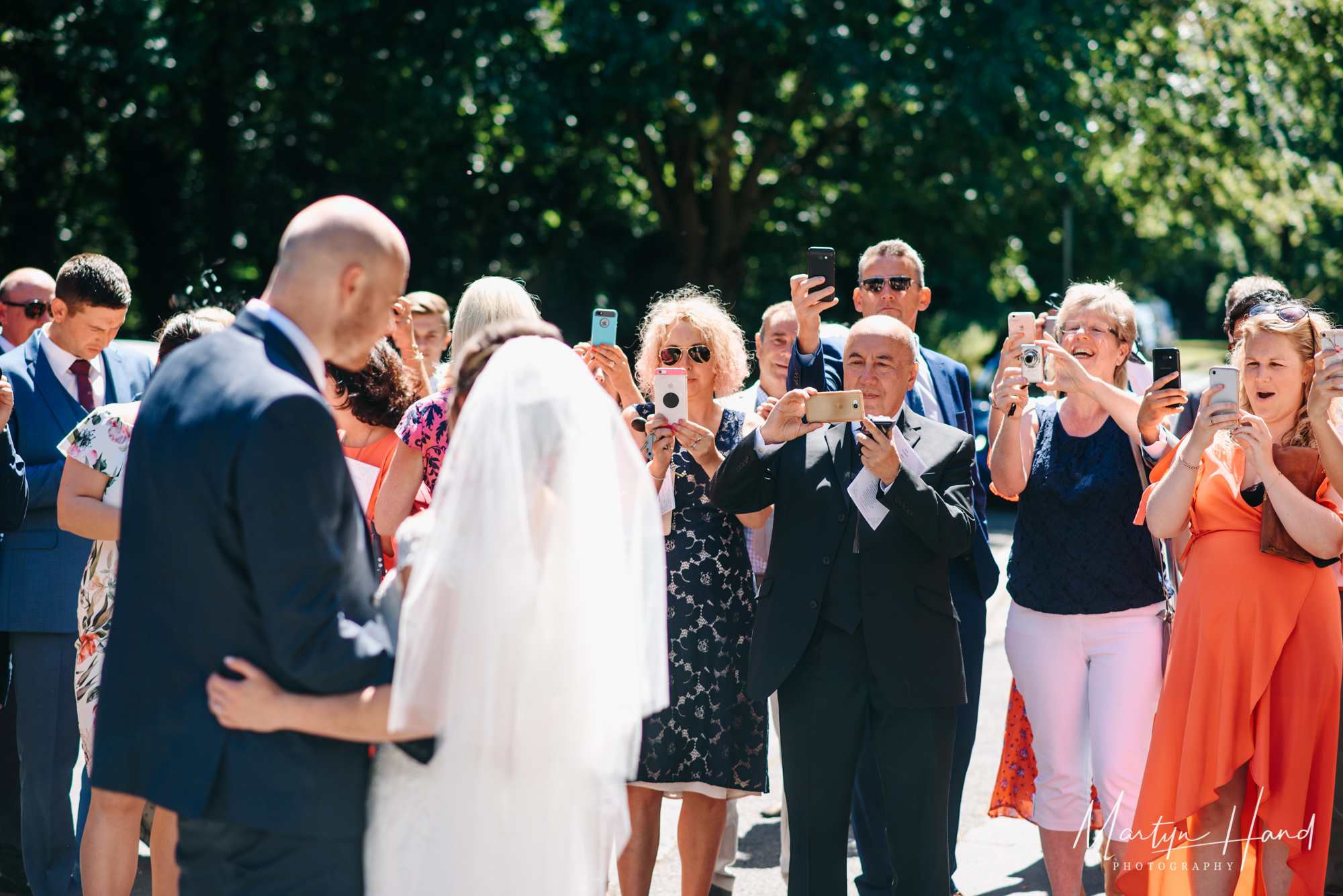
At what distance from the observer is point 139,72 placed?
42.0ft

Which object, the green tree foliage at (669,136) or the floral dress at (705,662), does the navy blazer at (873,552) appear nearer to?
the floral dress at (705,662)

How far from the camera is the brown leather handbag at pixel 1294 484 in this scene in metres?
3.71

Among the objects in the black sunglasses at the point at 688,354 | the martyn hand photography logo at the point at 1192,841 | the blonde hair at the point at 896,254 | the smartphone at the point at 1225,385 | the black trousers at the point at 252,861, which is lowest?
the martyn hand photography logo at the point at 1192,841

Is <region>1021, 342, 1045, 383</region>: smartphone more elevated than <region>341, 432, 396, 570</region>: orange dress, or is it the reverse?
<region>1021, 342, 1045, 383</region>: smartphone

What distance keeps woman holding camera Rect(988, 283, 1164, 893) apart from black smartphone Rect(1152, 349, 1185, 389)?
167mm

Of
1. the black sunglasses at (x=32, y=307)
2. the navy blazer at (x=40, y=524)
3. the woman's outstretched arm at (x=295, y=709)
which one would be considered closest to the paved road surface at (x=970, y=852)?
the navy blazer at (x=40, y=524)

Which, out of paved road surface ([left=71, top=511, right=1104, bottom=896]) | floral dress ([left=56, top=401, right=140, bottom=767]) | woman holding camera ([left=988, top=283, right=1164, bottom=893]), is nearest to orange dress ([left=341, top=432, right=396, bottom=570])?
floral dress ([left=56, top=401, right=140, bottom=767])

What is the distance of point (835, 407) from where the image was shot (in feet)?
11.6

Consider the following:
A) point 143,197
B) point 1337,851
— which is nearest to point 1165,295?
point 143,197

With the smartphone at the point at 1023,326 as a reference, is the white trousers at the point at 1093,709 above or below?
below

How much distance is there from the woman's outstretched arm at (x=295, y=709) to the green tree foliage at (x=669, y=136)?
1120 centimetres

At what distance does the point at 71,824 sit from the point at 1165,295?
5217 centimetres

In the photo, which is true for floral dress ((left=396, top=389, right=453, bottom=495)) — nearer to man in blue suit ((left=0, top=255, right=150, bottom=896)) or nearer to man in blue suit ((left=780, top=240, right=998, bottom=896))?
man in blue suit ((left=780, top=240, right=998, bottom=896))

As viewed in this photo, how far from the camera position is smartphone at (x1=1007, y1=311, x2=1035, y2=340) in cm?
431
